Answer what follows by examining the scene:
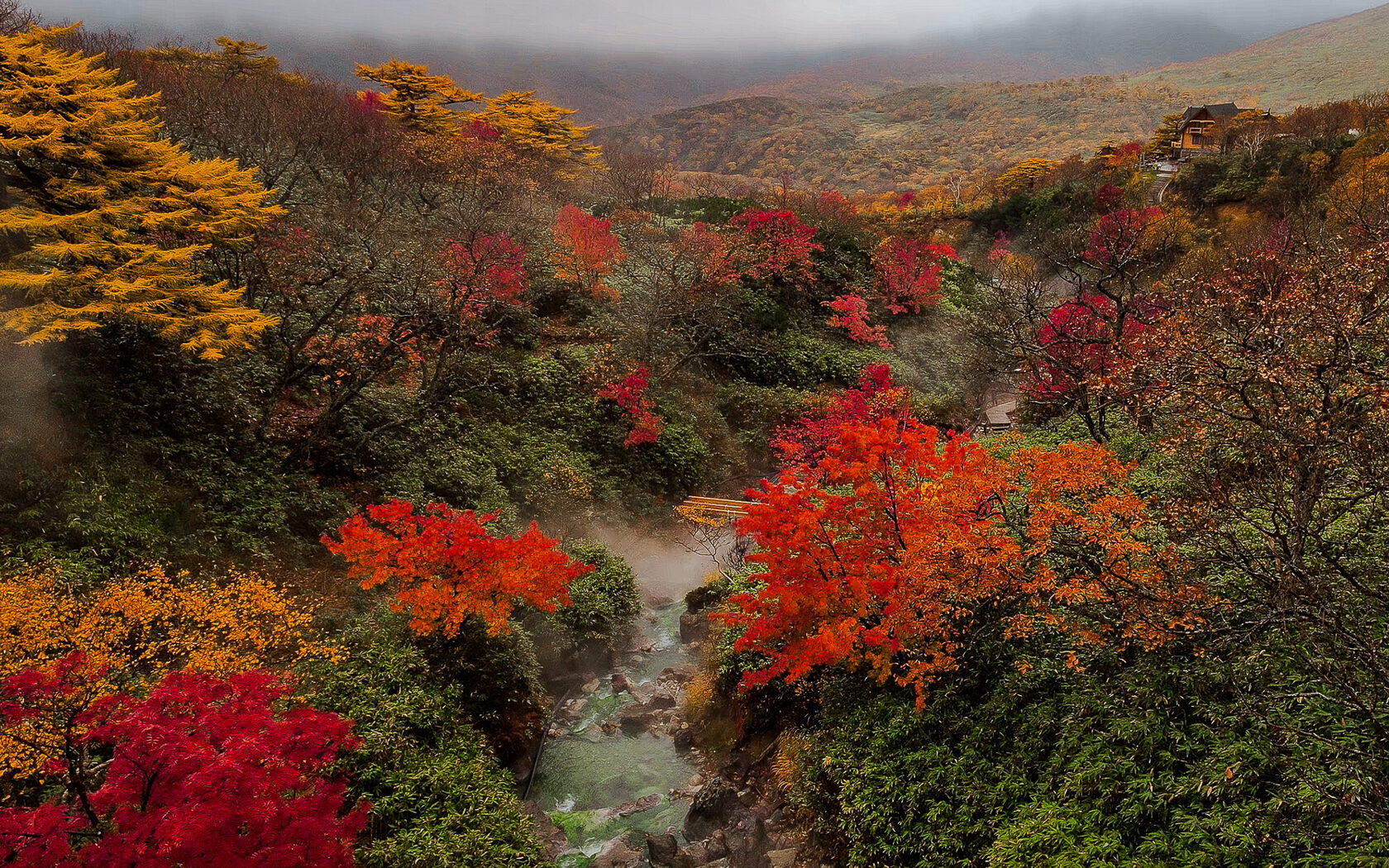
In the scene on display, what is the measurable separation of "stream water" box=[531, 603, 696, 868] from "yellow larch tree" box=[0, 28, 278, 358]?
11006mm

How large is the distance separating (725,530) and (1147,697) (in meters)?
15.0

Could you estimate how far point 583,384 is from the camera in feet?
82.8

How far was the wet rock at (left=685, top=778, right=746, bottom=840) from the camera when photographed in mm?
11938

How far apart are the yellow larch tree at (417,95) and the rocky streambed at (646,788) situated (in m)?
35.2

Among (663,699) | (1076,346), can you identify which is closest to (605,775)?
(663,699)

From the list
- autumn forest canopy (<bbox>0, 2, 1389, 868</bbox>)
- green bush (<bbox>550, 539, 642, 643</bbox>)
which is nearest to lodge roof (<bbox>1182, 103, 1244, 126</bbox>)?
autumn forest canopy (<bbox>0, 2, 1389, 868</bbox>)

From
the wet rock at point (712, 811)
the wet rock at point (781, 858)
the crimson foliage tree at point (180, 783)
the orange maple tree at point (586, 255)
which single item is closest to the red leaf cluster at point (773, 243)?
the orange maple tree at point (586, 255)

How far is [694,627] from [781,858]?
8.01 metres

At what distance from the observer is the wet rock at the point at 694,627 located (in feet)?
60.0

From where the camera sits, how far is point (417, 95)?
4091 centimetres

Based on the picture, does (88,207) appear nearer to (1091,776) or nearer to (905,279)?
(1091,776)

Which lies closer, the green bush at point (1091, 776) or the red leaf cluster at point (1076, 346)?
the green bush at point (1091, 776)

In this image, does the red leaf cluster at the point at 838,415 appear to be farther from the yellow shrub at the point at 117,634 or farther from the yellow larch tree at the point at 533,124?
the yellow larch tree at the point at 533,124

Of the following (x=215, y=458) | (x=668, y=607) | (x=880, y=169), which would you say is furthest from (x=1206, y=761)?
(x=880, y=169)
